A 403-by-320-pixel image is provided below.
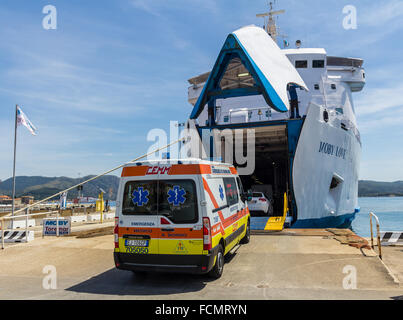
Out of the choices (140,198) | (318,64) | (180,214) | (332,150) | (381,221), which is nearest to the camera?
(180,214)

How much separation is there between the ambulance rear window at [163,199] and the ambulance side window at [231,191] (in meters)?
1.65

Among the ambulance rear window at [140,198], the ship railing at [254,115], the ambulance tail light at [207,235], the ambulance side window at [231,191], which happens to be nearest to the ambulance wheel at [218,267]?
→ the ambulance tail light at [207,235]

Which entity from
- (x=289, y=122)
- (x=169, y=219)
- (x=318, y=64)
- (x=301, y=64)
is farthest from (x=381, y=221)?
(x=169, y=219)

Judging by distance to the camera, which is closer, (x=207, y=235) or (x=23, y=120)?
(x=207, y=235)

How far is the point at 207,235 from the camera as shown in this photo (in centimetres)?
558

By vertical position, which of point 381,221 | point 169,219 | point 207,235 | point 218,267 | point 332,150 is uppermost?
point 332,150

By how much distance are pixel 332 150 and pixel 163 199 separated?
475 inches

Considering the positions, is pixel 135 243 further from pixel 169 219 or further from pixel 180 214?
pixel 180 214

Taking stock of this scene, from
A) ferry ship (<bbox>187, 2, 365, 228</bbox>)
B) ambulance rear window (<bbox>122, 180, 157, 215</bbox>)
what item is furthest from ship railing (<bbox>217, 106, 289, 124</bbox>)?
ambulance rear window (<bbox>122, 180, 157, 215</bbox>)

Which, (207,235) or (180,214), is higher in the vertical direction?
(180,214)

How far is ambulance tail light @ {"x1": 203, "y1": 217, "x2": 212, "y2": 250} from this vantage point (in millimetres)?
5555

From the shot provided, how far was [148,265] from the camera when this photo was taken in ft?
19.0

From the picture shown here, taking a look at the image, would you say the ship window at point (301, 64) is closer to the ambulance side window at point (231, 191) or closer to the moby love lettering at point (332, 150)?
the moby love lettering at point (332, 150)
